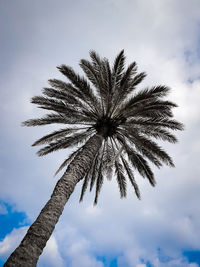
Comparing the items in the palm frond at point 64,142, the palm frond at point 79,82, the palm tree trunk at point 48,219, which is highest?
the palm frond at point 79,82

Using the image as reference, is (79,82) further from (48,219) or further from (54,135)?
(48,219)

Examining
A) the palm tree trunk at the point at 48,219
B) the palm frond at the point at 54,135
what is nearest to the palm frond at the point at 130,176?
the palm frond at the point at 54,135

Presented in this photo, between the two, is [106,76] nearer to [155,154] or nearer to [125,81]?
[125,81]

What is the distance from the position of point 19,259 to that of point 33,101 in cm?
650

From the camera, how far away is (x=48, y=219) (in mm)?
4949

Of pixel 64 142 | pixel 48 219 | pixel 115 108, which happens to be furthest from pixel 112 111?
pixel 48 219

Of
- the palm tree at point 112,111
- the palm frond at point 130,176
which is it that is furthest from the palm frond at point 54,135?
the palm frond at point 130,176

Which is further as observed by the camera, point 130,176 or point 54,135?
point 130,176

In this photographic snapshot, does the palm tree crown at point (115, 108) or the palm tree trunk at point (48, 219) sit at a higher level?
the palm tree crown at point (115, 108)

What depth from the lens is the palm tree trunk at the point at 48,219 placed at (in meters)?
4.02

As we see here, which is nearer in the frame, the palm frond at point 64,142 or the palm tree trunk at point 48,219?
the palm tree trunk at point 48,219

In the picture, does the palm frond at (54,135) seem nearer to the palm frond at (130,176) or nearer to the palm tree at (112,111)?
the palm tree at (112,111)

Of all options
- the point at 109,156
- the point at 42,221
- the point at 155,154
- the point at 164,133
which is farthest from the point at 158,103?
the point at 42,221

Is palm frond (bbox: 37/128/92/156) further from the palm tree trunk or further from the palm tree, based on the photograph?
the palm tree trunk
